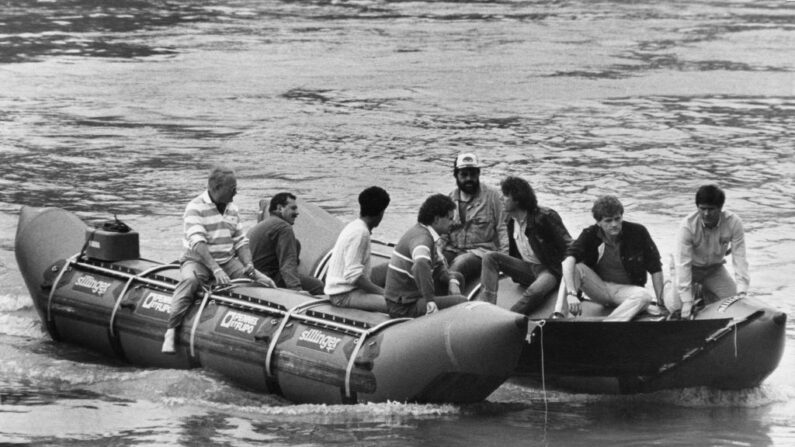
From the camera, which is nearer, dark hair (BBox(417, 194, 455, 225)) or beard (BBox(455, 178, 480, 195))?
dark hair (BBox(417, 194, 455, 225))

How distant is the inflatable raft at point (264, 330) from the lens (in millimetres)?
10398

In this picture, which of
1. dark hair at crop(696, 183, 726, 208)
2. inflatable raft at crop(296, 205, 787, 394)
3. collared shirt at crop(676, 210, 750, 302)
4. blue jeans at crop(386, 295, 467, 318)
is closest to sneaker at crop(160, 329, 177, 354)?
blue jeans at crop(386, 295, 467, 318)

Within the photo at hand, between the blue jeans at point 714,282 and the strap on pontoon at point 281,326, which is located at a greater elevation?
the blue jeans at point 714,282

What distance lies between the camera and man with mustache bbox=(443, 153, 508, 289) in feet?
39.9

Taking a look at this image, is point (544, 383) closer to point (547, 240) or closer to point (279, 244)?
point (547, 240)

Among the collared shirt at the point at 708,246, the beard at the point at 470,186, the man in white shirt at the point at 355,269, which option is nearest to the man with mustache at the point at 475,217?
the beard at the point at 470,186

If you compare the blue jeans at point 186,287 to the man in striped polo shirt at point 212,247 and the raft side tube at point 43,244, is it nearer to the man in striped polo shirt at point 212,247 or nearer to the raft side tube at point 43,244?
the man in striped polo shirt at point 212,247

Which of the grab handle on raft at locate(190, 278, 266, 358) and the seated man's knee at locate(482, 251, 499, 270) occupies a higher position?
the seated man's knee at locate(482, 251, 499, 270)

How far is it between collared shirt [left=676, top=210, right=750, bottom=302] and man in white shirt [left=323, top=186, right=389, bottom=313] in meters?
2.41

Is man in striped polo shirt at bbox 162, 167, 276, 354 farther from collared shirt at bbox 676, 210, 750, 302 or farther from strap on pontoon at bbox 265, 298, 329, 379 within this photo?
collared shirt at bbox 676, 210, 750, 302

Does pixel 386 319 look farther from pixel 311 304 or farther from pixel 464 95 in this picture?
A: pixel 464 95

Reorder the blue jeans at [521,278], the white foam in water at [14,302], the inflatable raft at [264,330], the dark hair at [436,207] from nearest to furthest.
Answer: the dark hair at [436,207]
the inflatable raft at [264,330]
the blue jeans at [521,278]
the white foam in water at [14,302]

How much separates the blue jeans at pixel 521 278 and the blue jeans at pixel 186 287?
239 cm

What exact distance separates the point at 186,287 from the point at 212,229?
1.82 ft
